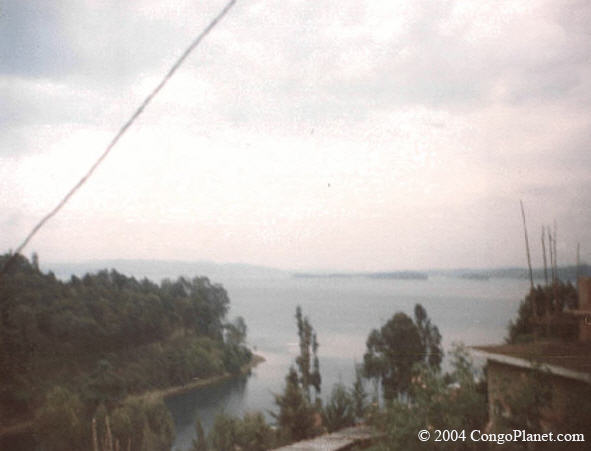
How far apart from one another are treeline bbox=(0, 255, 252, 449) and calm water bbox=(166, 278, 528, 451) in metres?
3.05

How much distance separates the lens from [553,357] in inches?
204

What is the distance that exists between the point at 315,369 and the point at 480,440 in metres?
24.7

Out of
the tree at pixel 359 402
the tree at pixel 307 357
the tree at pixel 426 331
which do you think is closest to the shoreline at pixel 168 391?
the tree at pixel 307 357

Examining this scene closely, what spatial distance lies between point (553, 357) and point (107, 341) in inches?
1546

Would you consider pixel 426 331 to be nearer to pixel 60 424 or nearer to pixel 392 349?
pixel 392 349

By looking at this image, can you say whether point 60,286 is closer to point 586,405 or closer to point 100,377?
point 100,377

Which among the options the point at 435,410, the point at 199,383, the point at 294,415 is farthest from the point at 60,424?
the point at 435,410

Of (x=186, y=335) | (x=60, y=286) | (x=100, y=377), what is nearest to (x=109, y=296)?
(x=60, y=286)

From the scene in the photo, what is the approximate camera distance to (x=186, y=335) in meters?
48.8

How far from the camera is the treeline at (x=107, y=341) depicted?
27094 millimetres

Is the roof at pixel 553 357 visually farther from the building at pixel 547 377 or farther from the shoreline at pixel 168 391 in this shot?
the shoreline at pixel 168 391

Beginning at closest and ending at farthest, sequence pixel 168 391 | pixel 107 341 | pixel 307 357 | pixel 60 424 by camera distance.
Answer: pixel 60 424, pixel 307 357, pixel 168 391, pixel 107 341

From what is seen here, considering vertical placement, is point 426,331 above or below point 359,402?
below

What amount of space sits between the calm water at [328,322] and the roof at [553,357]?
726cm
